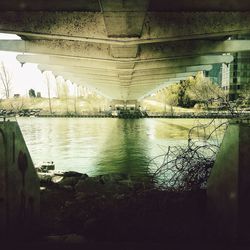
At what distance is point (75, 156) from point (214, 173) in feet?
42.3

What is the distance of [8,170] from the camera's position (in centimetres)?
477

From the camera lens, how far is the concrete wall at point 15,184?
4.75m

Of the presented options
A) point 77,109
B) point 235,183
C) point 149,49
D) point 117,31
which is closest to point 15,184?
point 235,183

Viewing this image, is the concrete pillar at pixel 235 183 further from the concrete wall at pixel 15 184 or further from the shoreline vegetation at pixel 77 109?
the shoreline vegetation at pixel 77 109

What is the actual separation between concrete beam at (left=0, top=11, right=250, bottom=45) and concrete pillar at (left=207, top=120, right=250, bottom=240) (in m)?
3.69

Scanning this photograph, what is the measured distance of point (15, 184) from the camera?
4.98 metres

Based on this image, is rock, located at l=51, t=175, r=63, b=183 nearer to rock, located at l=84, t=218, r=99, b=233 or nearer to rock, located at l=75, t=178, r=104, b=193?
rock, located at l=75, t=178, r=104, b=193

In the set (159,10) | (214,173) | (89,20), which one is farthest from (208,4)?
(214,173)

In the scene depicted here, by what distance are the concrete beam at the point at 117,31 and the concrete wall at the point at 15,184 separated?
3.56 meters

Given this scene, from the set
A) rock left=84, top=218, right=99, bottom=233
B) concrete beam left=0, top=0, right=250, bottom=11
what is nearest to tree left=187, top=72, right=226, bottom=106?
concrete beam left=0, top=0, right=250, bottom=11

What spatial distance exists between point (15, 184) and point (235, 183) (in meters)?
3.03

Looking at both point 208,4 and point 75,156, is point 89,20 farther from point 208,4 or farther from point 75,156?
point 75,156

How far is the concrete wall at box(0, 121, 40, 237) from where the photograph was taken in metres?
4.75

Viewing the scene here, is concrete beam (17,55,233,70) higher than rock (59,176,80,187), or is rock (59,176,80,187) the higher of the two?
concrete beam (17,55,233,70)
